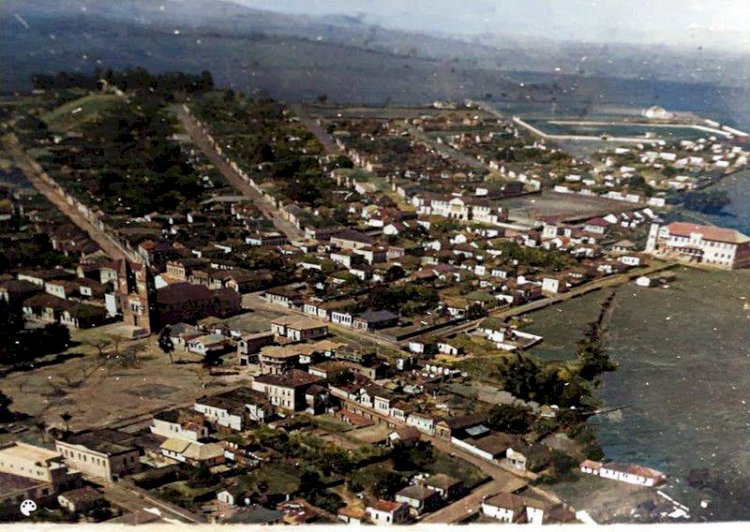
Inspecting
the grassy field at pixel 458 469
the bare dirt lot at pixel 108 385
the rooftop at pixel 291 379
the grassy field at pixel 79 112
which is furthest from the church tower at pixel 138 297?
the grassy field at pixel 79 112

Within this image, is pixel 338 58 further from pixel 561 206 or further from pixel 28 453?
pixel 28 453

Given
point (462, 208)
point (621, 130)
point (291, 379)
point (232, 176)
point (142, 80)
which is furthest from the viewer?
point (142, 80)

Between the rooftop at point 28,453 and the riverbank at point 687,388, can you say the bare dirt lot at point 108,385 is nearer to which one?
the rooftop at point 28,453

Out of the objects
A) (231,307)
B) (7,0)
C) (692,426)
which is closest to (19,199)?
(7,0)

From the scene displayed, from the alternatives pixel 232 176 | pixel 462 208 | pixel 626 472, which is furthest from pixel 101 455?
pixel 232 176

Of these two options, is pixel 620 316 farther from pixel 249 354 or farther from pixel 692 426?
pixel 249 354

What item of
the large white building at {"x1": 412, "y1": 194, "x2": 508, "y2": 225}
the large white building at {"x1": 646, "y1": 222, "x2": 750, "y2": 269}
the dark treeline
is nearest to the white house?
the large white building at {"x1": 646, "y1": 222, "x2": 750, "y2": 269}
